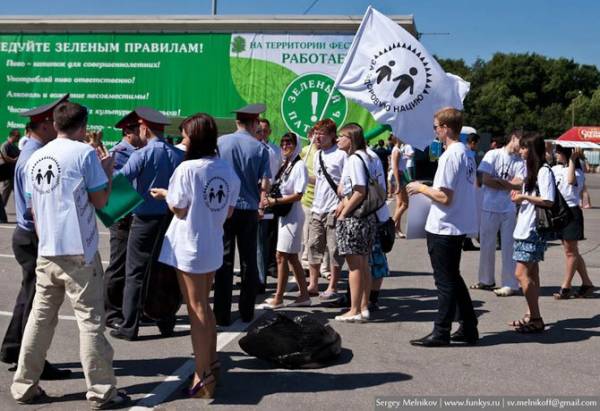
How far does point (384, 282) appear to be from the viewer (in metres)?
9.16

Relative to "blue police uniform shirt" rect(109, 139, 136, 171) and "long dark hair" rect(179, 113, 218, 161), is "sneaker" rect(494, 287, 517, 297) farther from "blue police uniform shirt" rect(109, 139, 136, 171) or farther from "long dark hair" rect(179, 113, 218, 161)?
"long dark hair" rect(179, 113, 218, 161)

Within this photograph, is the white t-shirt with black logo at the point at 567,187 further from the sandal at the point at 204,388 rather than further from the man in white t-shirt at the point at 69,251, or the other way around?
the man in white t-shirt at the point at 69,251

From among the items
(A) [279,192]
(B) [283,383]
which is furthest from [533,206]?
(B) [283,383]

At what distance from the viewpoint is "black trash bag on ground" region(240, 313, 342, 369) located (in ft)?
18.1

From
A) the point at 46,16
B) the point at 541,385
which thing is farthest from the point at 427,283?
the point at 46,16

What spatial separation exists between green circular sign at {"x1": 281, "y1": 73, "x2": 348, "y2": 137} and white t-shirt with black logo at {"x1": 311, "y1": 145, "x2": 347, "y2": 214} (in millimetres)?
10842

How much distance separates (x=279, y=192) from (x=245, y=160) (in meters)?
1.00

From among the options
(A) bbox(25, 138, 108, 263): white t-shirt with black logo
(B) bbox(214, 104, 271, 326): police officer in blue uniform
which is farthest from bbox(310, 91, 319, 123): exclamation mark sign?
(A) bbox(25, 138, 108, 263): white t-shirt with black logo

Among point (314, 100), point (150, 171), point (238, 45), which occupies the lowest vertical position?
point (150, 171)

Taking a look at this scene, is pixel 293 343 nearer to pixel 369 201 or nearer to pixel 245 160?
pixel 369 201

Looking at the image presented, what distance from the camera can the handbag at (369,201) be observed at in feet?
21.9

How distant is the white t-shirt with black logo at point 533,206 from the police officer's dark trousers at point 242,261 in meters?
2.33

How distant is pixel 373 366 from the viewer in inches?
220

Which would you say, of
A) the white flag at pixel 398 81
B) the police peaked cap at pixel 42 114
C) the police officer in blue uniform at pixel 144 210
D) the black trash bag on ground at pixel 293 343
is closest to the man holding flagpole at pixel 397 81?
the white flag at pixel 398 81
